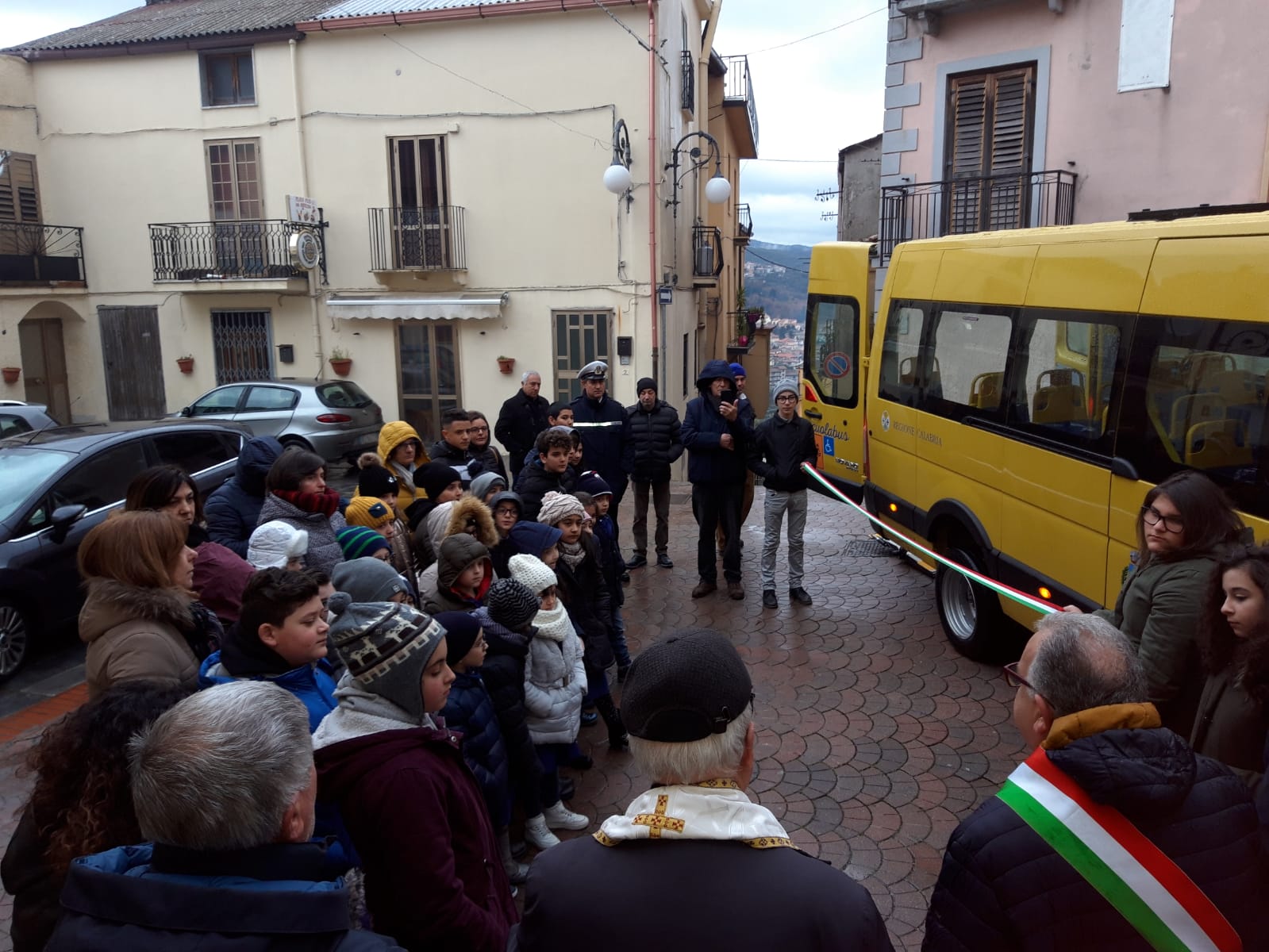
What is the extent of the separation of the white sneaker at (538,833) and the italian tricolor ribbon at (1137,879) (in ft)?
8.95

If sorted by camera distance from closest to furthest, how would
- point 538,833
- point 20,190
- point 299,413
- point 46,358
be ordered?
1. point 538,833
2. point 299,413
3. point 20,190
4. point 46,358

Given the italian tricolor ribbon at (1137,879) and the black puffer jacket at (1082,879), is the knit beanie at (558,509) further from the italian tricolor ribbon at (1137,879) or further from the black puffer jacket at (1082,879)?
the italian tricolor ribbon at (1137,879)

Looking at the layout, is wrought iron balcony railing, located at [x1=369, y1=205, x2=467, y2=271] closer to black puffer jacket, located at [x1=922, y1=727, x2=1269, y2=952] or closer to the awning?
the awning

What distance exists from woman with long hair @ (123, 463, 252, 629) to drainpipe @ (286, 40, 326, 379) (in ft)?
43.3

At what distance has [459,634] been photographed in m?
3.22

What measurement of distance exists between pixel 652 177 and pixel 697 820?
14.9 m

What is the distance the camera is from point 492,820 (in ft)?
12.0

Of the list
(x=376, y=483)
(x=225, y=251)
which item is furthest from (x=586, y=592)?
(x=225, y=251)

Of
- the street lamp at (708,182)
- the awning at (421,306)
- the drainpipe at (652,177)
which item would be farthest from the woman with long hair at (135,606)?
the awning at (421,306)

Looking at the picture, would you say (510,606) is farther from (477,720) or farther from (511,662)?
(477,720)

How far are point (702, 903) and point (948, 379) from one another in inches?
225

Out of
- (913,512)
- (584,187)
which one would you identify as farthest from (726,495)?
(584,187)

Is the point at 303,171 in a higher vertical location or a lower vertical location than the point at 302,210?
higher

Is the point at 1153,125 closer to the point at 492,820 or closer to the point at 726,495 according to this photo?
the point at 726,495
